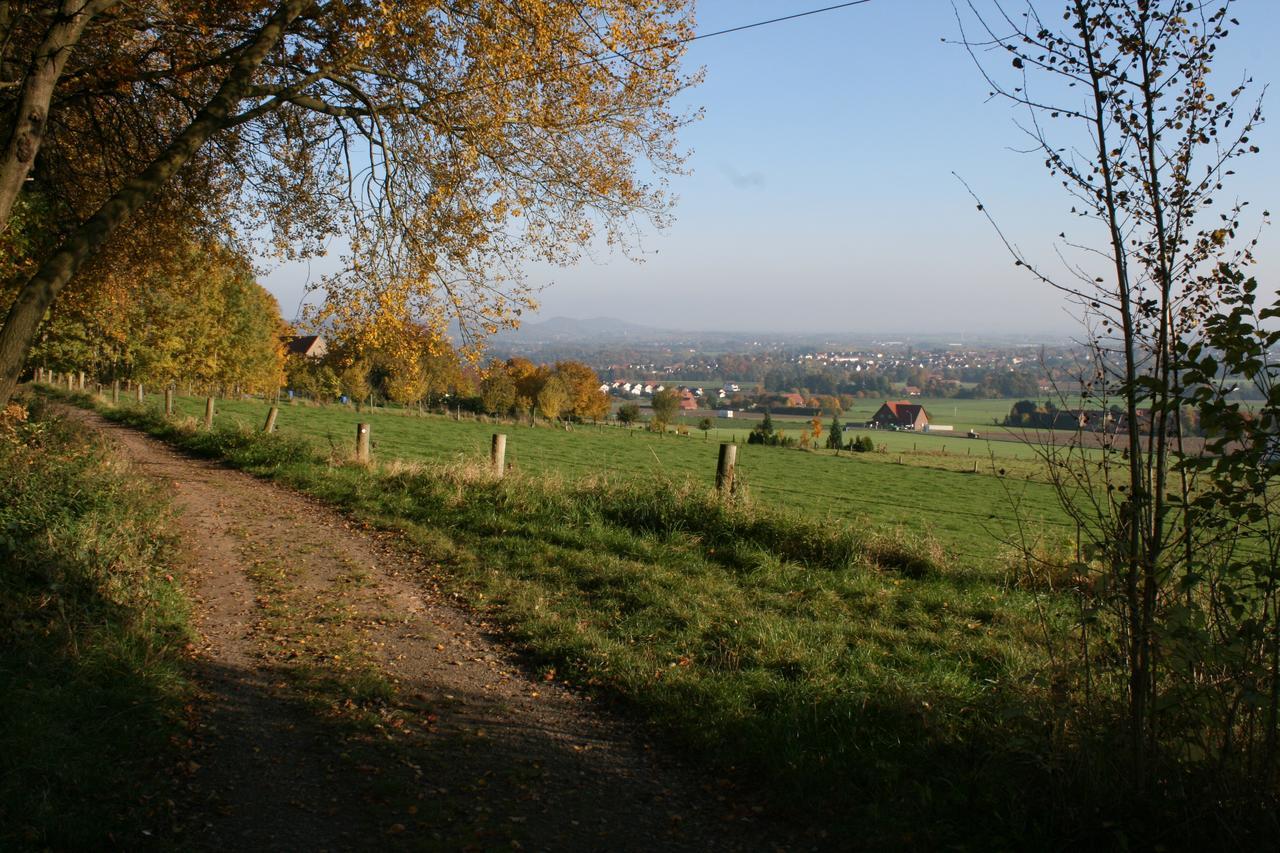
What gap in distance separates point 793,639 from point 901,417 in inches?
2932

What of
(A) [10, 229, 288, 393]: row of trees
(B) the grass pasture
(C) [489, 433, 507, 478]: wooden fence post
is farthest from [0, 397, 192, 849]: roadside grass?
(C) [489, 433, 507, 478]: wooden fence post

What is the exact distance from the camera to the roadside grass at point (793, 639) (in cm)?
407

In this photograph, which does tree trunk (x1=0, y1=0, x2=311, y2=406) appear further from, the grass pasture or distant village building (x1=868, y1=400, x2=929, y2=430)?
distant village building (x1=868, y1=400, x2=929, y2=430)

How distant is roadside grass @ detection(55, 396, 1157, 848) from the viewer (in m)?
4.07

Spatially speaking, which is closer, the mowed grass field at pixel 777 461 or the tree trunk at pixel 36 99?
the tree trunk at pixel 36 99

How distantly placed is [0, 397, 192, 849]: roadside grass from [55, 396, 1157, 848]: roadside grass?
2.51 meters

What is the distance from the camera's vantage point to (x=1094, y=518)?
4.02 metres

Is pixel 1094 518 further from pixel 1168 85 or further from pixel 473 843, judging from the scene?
pixel 473 843

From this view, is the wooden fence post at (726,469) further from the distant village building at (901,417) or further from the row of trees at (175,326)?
the distant village building at (901,417)

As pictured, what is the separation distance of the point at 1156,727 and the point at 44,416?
51.5ft

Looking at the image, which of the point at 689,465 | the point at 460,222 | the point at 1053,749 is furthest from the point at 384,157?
the point at 689,465

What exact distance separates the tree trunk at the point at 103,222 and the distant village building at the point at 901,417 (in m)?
68.4

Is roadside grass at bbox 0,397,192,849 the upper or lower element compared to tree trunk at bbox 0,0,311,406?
lower

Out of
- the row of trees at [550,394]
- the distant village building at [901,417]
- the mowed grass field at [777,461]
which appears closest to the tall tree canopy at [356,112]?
the mowed grass field at [777,461]
